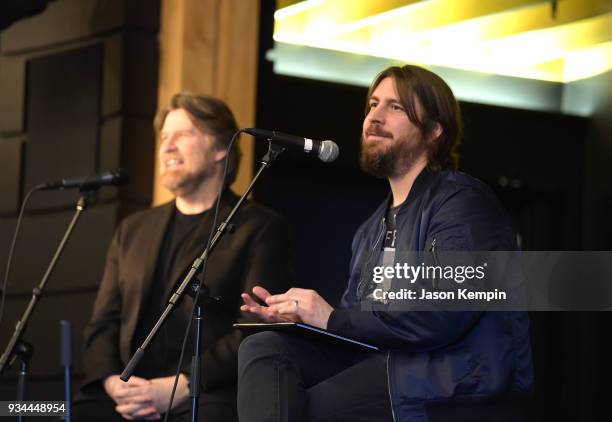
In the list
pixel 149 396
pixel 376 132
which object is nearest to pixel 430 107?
pixel 376 132

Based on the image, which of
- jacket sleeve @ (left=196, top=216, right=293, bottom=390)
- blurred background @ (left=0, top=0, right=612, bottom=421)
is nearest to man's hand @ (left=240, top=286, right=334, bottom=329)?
jacket sleeve @ (left=196, top=216, right=293, bottom=390)

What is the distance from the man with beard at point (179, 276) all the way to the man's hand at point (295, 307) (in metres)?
0.84

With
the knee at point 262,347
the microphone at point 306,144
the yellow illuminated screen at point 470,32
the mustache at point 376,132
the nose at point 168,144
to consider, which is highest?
the yellow illuminated screen at point 470,32

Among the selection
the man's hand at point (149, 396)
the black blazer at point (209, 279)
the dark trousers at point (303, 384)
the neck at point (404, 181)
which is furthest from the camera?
the black blazer at point (209, 279)

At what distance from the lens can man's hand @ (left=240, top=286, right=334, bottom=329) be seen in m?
3.02

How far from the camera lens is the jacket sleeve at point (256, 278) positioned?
382 cm

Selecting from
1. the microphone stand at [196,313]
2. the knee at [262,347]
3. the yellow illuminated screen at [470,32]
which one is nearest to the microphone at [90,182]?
the microphone stand at [196,313]

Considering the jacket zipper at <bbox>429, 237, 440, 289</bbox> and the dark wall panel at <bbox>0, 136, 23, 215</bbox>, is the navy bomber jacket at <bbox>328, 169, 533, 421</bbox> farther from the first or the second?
the dark wall panel at <bbox>0, 136, 23, 215</bbox>

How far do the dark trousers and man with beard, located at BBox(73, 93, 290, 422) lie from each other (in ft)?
2.52

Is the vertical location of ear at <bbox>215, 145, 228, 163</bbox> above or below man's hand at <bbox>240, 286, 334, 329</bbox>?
above

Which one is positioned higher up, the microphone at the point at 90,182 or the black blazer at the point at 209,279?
the microphone at the point at 90,182

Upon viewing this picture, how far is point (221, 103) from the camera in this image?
439 cm

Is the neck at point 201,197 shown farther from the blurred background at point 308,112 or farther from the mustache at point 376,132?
the mustache at point 376,132

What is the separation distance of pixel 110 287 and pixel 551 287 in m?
2.28
